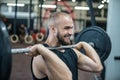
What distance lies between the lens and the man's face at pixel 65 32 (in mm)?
1909

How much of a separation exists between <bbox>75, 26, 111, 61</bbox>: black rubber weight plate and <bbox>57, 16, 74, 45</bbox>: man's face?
803mm

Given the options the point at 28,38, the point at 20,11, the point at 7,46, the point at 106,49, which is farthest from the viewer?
the point at 20,11

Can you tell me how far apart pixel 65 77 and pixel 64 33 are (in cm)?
26

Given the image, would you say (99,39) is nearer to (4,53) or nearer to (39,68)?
(39,68)

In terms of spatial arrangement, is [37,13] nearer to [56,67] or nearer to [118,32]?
[118,32]

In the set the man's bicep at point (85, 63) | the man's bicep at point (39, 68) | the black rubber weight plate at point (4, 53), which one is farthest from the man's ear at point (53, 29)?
the black rubber weight plate at point (4, 53)

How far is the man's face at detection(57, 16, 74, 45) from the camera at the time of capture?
6.26 feet

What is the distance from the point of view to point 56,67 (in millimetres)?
1824

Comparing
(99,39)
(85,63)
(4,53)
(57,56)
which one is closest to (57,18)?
(57,56)

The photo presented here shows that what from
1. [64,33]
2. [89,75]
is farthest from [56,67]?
[89,75]

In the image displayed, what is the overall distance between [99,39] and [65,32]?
3.04ft

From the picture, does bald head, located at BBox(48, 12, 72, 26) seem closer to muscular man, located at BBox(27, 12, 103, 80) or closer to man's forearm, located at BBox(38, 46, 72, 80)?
muscular man, located at BBox(27, 12, 103, 80)

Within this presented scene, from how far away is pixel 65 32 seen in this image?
191 centimetres

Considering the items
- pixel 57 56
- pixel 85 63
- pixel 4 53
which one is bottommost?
pixel 85 63
